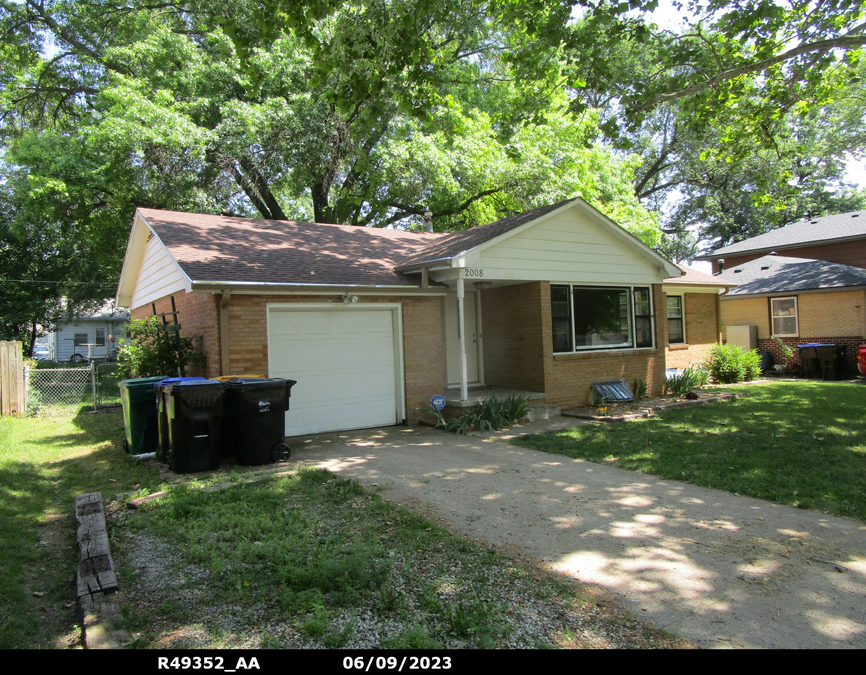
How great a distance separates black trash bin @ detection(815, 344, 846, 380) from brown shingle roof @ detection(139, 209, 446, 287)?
45.7 ft

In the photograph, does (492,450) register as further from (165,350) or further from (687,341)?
(687,341)

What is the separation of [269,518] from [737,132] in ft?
45.6

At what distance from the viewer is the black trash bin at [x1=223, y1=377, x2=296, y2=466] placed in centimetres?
775

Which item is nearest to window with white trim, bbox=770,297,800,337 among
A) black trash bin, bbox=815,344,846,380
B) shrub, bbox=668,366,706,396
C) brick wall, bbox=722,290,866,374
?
brick wall, bbox=722,290,866,374

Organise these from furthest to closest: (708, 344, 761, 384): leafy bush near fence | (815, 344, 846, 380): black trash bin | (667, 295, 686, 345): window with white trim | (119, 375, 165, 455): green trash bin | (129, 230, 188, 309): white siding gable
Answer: (815, 344, 846, 380): black trash bin < (667, 295, 686, 345): window with white trim < (708, 344, 761, 384): leafy bush near fence < (129, 230, 188, 309): white siding gable < (119, 375, 165, 455): green trash bin

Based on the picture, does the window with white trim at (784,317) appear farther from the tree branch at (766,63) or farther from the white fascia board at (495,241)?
the white fascia board at (495,241)

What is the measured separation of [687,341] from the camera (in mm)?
17766

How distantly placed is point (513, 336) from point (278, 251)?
17.4 feet

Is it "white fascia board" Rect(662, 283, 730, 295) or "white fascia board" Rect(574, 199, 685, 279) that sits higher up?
"white fascia board" Rect(574, 199, 685, 279)

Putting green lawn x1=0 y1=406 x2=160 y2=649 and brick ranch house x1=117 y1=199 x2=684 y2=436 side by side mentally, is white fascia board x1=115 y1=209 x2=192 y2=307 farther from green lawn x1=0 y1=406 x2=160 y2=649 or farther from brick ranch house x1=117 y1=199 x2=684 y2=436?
green lawn x1=0 y1=406 x2=160 y2=649

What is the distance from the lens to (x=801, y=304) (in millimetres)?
20438

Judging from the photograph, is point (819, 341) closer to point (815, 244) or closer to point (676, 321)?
point (676, 321)

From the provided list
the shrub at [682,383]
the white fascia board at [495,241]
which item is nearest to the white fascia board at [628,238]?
the white fascia board at [495,241]
